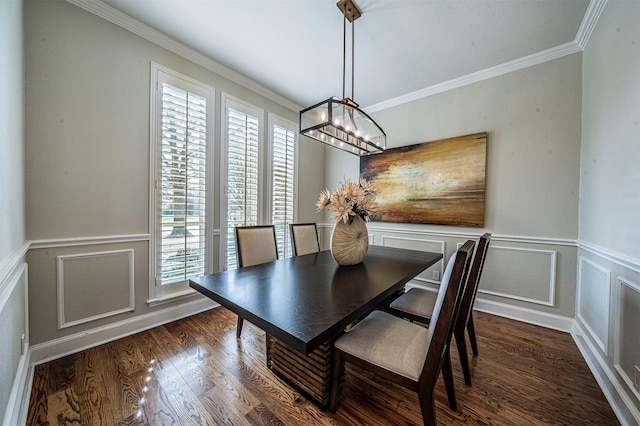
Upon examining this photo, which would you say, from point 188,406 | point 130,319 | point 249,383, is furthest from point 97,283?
point 249,383

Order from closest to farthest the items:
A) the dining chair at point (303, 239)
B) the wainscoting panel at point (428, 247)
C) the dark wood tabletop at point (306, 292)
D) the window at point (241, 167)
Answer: the dark wood tabletop at point (306, 292), the dining chair at point (303, 239), the window at point (241, 167), the wainscoting panel at point (428, 247)

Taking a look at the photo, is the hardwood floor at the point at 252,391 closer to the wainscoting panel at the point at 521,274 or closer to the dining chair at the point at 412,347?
the dining chair at the point at 412,347

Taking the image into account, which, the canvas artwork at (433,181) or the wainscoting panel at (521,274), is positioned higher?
the canvas artwork at (433,181)

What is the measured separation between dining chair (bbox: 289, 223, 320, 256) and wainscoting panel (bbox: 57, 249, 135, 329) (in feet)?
4.96

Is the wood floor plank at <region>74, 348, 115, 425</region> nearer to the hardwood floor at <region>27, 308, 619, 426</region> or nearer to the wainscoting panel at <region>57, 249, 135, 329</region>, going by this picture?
the hardwood floor at <region>27, 308, 619, 426</region>

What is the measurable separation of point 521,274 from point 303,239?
7.87ft

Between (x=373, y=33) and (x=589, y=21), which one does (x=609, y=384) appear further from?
(x=373, y=33)

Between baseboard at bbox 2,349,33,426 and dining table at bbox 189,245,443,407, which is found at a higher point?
dining table at bbox 189,245,443,407

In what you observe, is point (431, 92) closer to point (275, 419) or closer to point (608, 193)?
point (608, 193)

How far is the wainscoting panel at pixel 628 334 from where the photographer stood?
1271 millimetres

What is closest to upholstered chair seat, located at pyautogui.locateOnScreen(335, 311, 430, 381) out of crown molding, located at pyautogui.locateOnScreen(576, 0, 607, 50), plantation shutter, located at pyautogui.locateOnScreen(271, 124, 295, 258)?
plantation shutter, located at pyautogui.locateOnScreen(271, 124, 295, 258)

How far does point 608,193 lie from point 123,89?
399 centimetres

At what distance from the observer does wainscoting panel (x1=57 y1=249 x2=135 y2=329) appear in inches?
71.6

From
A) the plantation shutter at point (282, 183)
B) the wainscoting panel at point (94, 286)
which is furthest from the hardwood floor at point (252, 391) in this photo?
the plantation shutter at point (282, 183)
